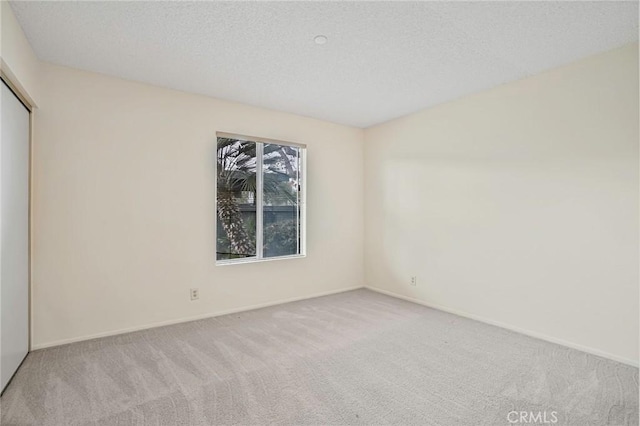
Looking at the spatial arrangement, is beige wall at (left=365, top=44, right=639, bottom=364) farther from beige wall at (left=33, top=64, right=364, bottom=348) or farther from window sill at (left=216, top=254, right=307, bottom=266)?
beige wall at (left=33, top=64, right=364, bottom=348)

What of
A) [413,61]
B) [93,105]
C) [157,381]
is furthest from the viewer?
[93,105]

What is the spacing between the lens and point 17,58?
85.4 inches

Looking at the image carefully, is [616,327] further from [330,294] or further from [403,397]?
[330,294]

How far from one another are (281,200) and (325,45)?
85.8 inches

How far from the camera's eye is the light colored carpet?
1869 mm

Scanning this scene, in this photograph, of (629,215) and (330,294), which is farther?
(330,294)

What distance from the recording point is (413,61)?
2.77 m

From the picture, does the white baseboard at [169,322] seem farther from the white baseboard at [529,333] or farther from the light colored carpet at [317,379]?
the white baseboard at [529,333]

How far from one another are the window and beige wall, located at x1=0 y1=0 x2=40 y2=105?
1622mm

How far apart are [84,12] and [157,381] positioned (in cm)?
249

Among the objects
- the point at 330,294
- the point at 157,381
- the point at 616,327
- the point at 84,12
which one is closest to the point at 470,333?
the point at 616,327

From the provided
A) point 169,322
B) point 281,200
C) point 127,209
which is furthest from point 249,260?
point 127,209

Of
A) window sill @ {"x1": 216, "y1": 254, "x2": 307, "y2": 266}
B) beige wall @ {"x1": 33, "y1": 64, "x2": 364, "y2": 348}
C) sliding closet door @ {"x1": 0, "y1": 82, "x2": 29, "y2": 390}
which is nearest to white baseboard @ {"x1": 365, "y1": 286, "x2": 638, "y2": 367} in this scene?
window sill @ {"x1": 216, "y1": 254, "x2": 307, "y2": 266}

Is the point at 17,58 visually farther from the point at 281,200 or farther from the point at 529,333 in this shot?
the point at 529,333
